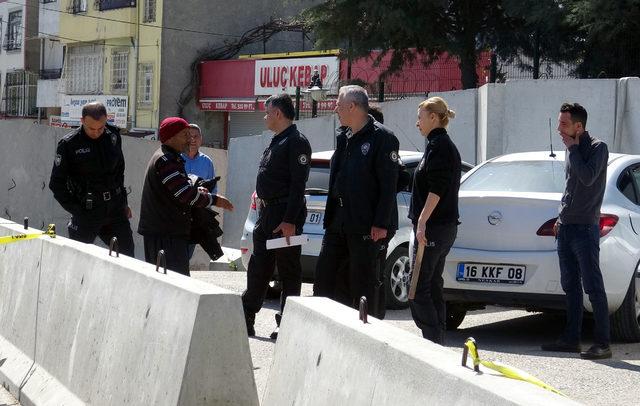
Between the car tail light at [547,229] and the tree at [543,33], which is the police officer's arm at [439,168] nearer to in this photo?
the car tail light at [547,229]

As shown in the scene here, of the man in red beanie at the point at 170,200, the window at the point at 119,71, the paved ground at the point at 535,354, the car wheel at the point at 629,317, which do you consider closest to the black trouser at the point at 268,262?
the paved ground at the point at 535,354

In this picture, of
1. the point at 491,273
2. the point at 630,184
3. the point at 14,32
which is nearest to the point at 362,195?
the point at 491,273

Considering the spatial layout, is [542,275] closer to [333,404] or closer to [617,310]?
[617,310]

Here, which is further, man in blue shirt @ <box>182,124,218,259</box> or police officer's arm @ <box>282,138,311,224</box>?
man in blue shirt @ <box>182,124,218,259</box>

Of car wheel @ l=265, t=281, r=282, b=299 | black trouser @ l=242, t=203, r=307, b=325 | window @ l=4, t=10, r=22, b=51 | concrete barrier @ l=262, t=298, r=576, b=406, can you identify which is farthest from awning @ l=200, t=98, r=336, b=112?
concrete barrier @ l=262, t=298, r=576, b=406

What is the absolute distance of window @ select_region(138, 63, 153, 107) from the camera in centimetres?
4303

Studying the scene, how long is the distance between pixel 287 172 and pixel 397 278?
9.70 ft

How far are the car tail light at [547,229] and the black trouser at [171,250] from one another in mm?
2629

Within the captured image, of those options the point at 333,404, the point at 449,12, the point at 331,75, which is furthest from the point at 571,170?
the point at 331,75

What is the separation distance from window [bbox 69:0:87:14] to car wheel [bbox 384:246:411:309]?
38.4m

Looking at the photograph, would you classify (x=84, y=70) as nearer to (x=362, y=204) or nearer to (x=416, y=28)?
(x=416, y=28)

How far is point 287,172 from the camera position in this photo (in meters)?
8.30

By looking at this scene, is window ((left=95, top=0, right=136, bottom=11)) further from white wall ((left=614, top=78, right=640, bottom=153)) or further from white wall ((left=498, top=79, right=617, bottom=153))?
white wall ((left=614, top=78, right=640, bottom=153))

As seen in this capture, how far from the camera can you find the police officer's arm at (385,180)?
24.0 ft
